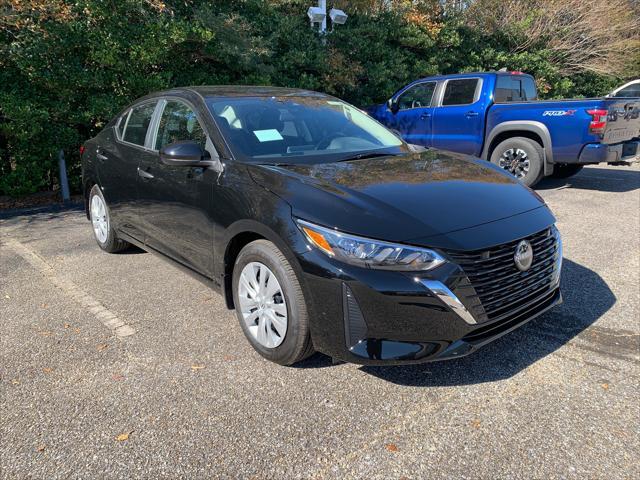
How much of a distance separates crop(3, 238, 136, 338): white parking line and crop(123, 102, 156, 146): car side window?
54.4 inches

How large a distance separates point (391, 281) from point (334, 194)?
62 cm

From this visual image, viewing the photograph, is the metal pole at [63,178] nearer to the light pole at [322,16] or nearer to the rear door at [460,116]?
the rear door at [460,116]

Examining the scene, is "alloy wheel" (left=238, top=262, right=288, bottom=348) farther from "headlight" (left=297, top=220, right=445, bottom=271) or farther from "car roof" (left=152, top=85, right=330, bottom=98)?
"car roof" (left=152, top=85, right=330, bottom=98)

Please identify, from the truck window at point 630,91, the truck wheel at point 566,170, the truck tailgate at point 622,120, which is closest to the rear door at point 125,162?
the truck tailgate at point 622,120

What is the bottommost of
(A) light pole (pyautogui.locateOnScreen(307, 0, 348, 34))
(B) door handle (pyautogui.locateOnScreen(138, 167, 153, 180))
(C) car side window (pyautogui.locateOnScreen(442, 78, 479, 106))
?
(B) door handle (pyautogui.locateOnScreen(138, 167, 153, 180))

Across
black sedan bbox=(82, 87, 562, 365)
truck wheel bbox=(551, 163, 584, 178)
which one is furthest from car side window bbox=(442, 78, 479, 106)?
black sedan bbox=(82, 87, 562, 365)

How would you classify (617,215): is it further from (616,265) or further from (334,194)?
(334,194)

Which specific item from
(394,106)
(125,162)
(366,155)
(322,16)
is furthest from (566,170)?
(125,162)

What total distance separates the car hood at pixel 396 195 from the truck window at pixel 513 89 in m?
5.55

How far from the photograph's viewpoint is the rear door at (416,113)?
9242 mm

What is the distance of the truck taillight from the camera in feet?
23.3

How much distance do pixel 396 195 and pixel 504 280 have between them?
747 mm

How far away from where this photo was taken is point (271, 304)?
299 cm

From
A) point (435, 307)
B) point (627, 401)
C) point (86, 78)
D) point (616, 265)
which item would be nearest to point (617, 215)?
point (616, 265)
